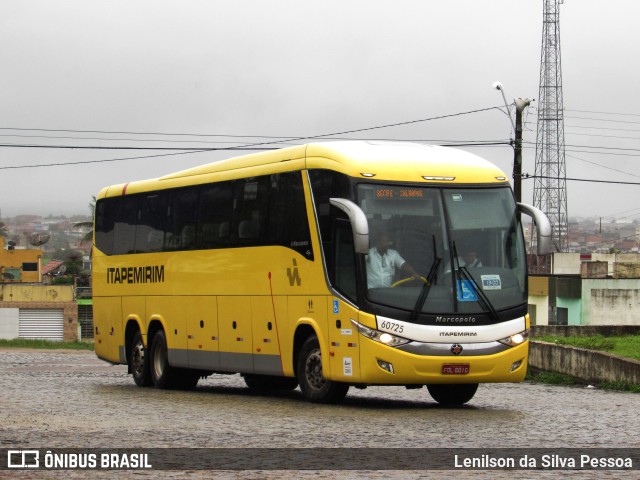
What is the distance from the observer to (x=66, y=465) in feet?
35.8

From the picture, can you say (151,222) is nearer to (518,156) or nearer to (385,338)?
(385,338)

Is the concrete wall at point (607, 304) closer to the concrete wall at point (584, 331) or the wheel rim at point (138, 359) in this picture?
the concrete wall at point (584, 331)

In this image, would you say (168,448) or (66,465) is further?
(168,448)

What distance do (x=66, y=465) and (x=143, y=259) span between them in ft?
46.0

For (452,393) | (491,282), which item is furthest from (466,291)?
(452,393)

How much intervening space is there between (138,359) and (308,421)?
10.4 metres

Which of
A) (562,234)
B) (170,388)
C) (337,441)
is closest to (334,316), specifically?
(337,441)

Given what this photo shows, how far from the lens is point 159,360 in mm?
24328

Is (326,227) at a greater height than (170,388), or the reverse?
(326,227)

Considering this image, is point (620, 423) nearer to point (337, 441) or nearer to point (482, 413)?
point (482, 413)

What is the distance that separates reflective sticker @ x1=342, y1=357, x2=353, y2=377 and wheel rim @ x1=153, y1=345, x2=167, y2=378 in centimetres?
714

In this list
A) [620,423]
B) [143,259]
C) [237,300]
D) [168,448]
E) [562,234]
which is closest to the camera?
[168,448]

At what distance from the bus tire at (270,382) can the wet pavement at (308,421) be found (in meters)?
0.21

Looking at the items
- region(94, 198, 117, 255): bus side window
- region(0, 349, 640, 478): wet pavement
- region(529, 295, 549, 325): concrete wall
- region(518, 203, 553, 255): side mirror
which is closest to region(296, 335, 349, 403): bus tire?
region(0, 349, 640, 478): wet pavement
